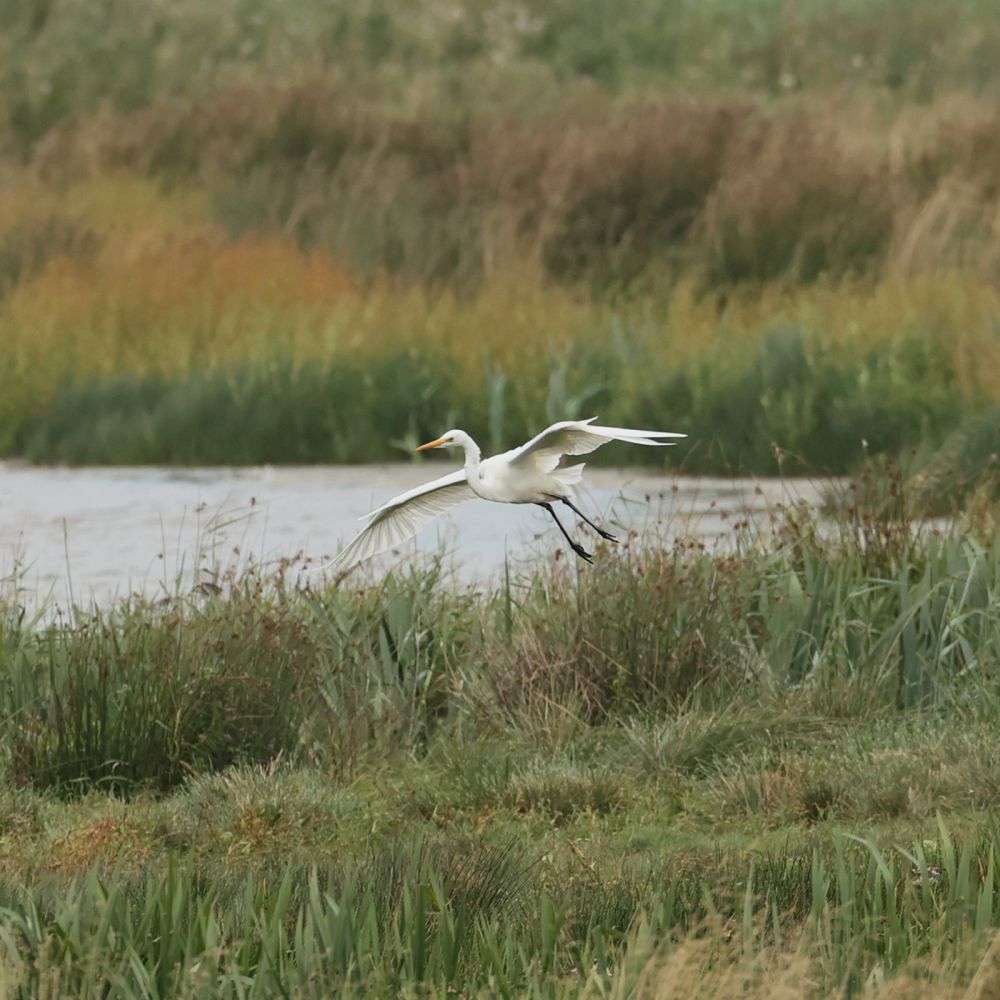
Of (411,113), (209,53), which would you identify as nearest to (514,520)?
(411,113)

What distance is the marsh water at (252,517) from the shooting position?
9469mm

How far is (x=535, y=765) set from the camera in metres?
6.75

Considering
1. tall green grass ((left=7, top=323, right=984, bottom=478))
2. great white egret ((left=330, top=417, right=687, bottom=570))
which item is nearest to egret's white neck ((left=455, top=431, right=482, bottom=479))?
great white egret ((left=330, top=417, right=687, bottom=570))

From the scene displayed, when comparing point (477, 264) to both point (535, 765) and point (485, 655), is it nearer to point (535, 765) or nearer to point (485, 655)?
point (485, 655)

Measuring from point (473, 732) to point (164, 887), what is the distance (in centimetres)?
295

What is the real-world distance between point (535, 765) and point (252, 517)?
4267 mm

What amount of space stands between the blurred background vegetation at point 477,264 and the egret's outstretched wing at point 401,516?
2.79m

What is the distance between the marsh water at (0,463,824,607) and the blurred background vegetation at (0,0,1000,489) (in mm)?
329

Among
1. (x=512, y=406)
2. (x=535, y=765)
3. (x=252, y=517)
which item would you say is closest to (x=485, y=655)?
(x=535, y=765)

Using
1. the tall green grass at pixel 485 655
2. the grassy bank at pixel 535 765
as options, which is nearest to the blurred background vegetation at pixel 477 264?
the tall green grass at pixel 485 655

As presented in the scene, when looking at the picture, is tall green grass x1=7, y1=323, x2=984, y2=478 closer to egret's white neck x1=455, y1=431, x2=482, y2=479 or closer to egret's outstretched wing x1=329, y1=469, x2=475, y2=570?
egret's outstretched wing x1=329, y1=469, x2=475, y2=570

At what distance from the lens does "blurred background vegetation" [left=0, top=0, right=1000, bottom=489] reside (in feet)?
42.1

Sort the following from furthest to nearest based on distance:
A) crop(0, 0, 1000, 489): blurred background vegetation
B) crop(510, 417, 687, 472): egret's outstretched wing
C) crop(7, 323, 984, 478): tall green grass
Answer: crop(0, 0, 1000, 489): blurred background vegetation
crop(7, 323, 984, 478): tall green grass
crop(510, 417, 687, 472): egret's outstretched wing

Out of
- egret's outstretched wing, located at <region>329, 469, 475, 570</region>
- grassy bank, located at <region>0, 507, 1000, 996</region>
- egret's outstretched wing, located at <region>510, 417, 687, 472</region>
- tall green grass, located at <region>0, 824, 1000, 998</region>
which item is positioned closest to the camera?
tall green grass, located at <region>0, 824, 1000, 998</region>
